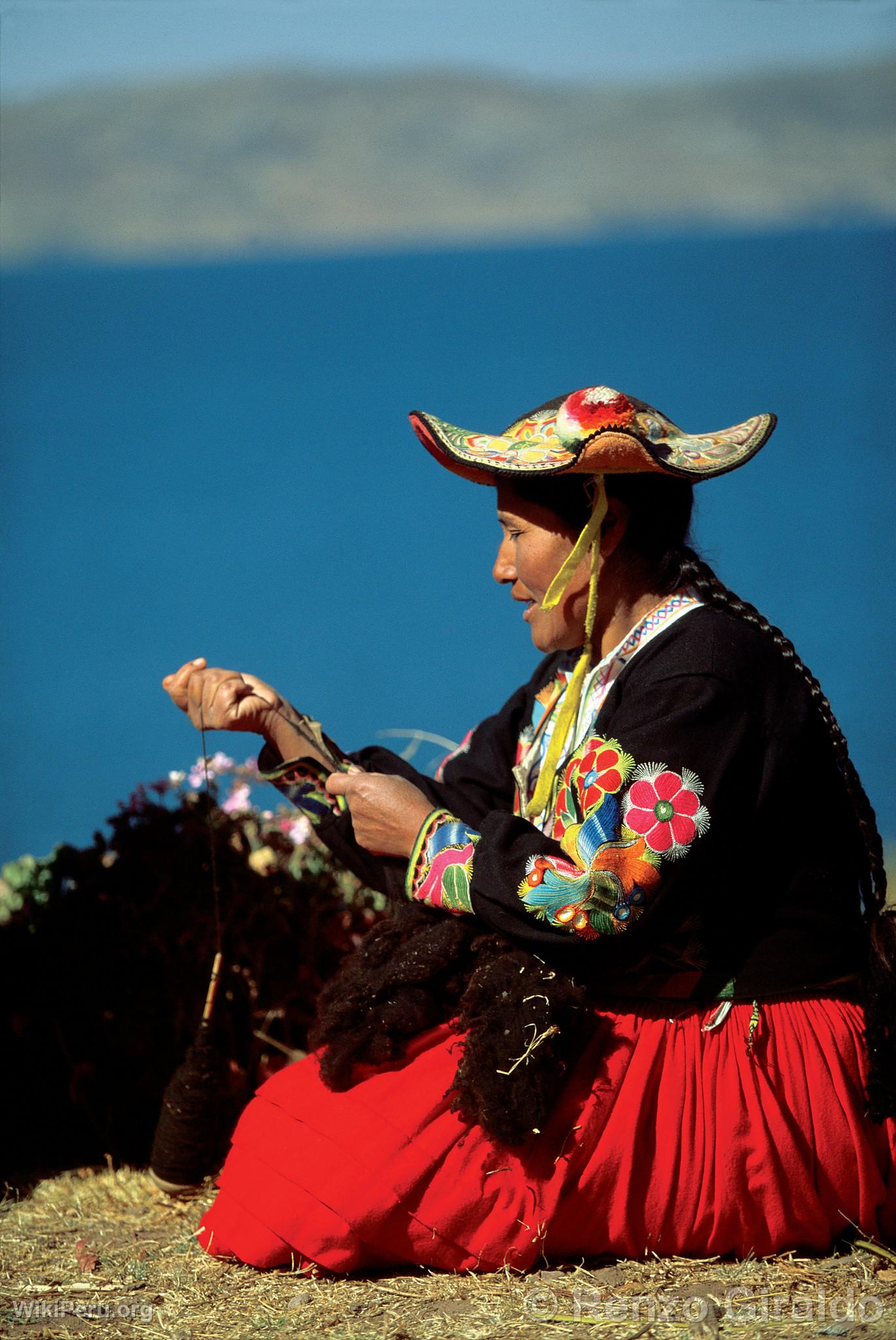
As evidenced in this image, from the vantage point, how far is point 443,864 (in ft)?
8.23

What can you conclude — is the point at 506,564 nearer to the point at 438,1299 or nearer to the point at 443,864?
the point at 443,864

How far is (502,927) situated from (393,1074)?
381 mm

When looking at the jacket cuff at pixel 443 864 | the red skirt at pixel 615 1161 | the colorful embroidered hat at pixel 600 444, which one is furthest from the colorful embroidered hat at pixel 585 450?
the red skirt at pixel 615 1161

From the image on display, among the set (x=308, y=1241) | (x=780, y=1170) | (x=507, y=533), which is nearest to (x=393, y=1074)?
(x=308, y=1241)

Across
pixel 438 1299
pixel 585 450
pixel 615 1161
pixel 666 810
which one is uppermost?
pixel 585 450

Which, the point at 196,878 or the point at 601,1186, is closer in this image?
the point at 601,1186

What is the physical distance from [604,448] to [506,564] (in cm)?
40

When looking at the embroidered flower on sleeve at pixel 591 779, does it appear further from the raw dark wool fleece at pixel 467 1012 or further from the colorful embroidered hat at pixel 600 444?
the colorful embroidered hat at pixel 600 444

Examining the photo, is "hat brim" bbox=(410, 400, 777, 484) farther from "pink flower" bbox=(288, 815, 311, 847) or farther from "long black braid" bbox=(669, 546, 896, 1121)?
"pink flower" bbox=(288, 815, 311, 847)

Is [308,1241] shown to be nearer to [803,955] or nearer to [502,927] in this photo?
[502,927]

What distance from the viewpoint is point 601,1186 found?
7.77 feet

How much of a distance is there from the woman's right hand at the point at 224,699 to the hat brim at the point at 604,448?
29.3 inches

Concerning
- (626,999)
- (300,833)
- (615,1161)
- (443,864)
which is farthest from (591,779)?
(300,833)

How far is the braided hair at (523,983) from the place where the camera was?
2326 mm
